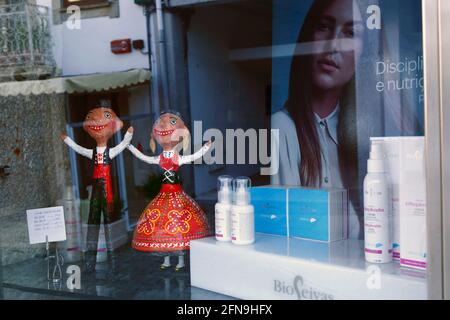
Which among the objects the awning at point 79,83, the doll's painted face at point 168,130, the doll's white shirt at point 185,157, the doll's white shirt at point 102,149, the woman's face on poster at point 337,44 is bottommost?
the doll's white shirt at point 185,157

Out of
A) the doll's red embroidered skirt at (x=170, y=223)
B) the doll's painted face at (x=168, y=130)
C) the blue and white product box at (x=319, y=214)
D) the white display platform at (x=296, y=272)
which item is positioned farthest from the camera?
the doll's painted face at (x=168, y=130)

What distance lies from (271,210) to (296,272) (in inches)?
10.0

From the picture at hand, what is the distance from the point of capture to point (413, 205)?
1059 millimetres

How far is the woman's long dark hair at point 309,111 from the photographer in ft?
5.66

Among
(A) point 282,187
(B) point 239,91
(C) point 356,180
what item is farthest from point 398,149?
(B) point 239,91

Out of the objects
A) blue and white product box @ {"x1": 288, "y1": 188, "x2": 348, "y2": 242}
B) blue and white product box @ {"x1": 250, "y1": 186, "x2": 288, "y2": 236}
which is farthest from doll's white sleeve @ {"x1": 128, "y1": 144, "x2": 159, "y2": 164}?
blue and white product box @ {"x1": 288, "y1": 188, "x2": 348, "y2": 242}

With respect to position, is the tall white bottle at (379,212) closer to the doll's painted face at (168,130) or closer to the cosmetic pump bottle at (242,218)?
the cosmetic pump bottle at (242,218)

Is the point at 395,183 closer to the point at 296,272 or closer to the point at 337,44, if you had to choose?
the point at 296,272

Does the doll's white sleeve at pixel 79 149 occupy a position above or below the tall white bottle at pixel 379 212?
above

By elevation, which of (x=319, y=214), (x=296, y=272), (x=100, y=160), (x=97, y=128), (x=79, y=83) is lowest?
(x=296, y=272)

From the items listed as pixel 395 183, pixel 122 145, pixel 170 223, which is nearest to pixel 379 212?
pixel 395 183

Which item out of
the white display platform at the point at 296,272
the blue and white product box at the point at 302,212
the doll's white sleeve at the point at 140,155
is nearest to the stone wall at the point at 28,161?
the doll's white sleeve at the point at 140,155

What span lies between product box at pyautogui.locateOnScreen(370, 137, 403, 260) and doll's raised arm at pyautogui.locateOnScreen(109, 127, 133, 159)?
0.87 metres
